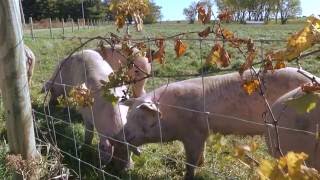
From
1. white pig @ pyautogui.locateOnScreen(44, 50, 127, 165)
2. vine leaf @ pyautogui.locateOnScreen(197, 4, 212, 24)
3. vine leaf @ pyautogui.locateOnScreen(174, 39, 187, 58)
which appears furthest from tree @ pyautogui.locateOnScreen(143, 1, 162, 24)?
white pig @ pyautogui.locateOnScreen(44, 50, 127, 165)

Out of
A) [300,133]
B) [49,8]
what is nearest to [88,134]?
[300,133]

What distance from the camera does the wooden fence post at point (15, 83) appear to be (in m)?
2.93

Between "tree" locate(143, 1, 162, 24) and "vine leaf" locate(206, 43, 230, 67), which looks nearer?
"vine leaf" locate(206, 43, 230, 67)

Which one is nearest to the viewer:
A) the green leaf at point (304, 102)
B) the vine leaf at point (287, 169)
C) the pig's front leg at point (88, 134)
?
the vine leaf at point (287, 169)

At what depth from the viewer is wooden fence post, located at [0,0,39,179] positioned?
2932 millimetres

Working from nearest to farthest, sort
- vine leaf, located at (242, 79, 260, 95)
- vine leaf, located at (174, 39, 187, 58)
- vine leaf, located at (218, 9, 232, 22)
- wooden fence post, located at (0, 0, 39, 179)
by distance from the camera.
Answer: vine leaf, located at (242, 79, 260, 95) < vine leaf, located at (218, 9, 232, 22) < vine leaf, located at (174, 39, 187, 58) < wooden fence post, located at (0, 0, 39, 179)

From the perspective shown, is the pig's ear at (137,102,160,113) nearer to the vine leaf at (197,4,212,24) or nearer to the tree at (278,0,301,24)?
the tree at (278,0,301,24)

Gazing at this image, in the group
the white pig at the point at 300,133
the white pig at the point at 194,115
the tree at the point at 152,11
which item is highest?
the tree at the point at 152,11

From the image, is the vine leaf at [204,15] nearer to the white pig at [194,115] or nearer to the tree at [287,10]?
the tree at [287,10]

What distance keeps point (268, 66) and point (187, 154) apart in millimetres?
3256

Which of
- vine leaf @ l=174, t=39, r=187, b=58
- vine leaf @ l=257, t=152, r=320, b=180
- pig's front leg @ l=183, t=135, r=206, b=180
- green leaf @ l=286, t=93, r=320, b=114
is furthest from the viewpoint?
pig's front leg @ l=183, t=135, r=206, b=180

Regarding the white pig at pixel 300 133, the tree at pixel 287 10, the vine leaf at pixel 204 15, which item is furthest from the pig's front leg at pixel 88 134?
the vine leaf at pixel 204 15

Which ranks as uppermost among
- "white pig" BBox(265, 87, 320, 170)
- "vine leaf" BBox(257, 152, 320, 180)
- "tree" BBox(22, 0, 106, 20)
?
"vine leaf" BBox(257, 152, 320, 180)

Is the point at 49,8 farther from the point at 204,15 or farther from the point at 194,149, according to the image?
the point at 204,15
